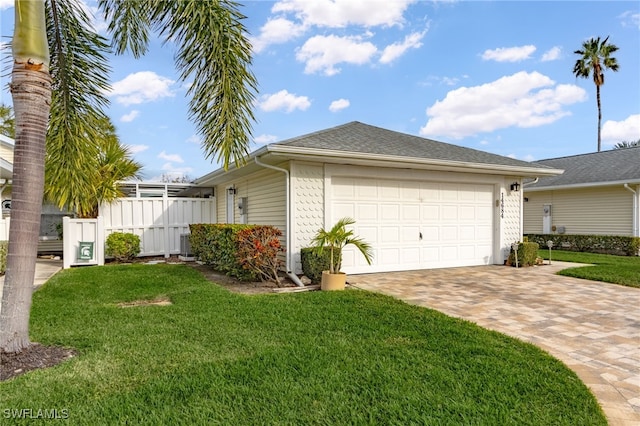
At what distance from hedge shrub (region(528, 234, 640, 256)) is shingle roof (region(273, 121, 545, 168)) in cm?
665

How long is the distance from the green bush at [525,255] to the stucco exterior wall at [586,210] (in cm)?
689

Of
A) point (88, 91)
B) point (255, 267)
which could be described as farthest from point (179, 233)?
point (88, 91)

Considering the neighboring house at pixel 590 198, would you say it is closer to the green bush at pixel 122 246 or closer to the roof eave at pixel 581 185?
the roof eave at pixel 581 185

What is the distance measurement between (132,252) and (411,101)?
10.8 m

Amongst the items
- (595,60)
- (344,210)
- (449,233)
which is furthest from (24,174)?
(595,60)

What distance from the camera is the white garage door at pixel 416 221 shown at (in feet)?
28.7

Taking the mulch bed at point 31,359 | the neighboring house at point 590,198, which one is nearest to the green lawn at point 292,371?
the mulch bed at point 31,359

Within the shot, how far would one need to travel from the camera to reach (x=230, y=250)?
7.95 meters

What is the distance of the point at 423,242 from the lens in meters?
9.56

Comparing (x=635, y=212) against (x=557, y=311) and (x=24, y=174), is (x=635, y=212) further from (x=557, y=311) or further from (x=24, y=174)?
(x=24, y=174)

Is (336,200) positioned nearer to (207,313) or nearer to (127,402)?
(207,313)

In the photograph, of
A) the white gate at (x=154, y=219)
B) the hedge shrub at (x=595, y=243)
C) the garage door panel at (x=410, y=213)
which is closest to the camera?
the garage door panel at (x=410, y=213)

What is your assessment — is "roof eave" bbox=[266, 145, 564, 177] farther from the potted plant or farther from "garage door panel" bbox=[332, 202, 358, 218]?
the potted plant

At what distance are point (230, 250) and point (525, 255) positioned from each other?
25.4 ft
